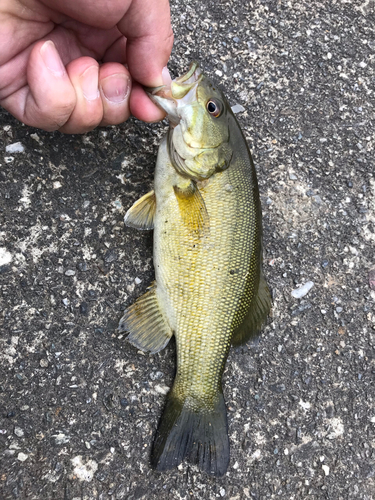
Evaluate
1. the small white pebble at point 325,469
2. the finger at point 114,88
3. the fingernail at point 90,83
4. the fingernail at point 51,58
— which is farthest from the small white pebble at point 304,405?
the fingernail at point 51,58

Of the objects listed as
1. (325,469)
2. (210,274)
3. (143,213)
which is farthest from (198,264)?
(325,469)

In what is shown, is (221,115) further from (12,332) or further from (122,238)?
(12,332)

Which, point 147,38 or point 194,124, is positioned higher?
point 147,38

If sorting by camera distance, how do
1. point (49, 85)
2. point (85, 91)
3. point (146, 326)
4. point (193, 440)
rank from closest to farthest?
point (49, 85), point (85, 91), point (193, 440), point (146, 326)

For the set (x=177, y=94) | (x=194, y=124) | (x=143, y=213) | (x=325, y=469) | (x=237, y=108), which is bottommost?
(x=325, y=469)

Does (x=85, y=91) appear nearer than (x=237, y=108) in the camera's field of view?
Yes

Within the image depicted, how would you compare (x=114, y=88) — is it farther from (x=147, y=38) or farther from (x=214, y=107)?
(x=214, y=107)

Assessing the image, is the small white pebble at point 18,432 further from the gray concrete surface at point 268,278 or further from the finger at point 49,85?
the finger at point 49,85
